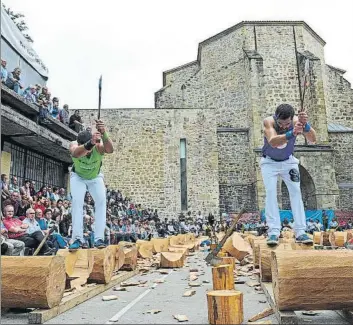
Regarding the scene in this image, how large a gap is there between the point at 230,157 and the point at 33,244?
73.5 ft

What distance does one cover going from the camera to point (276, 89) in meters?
30.0

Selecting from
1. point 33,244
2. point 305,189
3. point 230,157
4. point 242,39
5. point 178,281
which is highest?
point 242,39

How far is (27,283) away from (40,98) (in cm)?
1037

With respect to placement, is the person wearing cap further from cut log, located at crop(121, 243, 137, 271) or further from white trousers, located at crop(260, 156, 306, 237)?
white trousers, located at crop(260, 156, 306, 237)

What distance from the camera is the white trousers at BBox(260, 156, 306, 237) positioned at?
484cm

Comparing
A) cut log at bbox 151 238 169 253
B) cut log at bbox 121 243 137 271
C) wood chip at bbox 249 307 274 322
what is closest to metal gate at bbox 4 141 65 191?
cut log at bbox 151 238 169 253

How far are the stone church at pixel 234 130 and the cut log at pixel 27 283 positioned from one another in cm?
2245

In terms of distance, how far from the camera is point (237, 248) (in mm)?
7539

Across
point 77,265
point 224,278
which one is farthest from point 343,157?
point 224,278

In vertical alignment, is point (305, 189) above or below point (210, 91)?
below

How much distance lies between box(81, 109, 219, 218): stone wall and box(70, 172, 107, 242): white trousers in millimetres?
20318

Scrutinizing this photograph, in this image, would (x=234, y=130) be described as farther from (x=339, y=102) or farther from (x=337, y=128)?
(x=339, y=102)

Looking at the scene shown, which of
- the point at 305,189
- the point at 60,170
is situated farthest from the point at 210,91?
the point at 60,170

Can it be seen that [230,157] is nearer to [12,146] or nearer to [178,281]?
[12,146]
